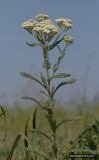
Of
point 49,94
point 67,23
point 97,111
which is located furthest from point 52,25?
point 97,111

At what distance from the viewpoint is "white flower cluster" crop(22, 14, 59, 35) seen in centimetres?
344

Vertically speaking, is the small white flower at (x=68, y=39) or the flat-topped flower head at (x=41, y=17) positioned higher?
the flat-topped flower head at (x=41, y=17)

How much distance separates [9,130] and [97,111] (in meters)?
1.72

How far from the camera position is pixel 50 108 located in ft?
11.7

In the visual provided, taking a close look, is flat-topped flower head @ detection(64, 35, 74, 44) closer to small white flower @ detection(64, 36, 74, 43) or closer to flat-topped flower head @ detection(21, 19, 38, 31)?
small white flower @ detection(64, 36, 74, 43)

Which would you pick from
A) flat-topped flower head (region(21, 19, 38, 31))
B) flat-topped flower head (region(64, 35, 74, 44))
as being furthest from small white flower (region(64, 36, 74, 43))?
flat-topped flower head (region(21, 19, 38, 31))

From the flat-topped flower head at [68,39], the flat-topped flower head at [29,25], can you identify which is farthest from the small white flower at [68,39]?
the flat-topped flower head at [29,25]

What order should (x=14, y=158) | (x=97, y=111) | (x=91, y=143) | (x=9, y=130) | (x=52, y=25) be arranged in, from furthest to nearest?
(x=97, y=111)
(x=9, y=130)
(x=14, y=158)
(x=91, y=143)
(x=52, y=25)

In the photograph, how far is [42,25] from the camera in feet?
11.3

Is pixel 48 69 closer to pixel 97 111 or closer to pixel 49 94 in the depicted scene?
pixel 49 94

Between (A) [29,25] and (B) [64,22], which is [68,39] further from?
(A) [29,25]

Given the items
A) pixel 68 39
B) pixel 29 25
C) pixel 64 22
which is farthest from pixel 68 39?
pixel 29 25

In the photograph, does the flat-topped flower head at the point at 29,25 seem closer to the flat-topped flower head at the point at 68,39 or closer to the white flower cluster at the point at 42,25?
the white flower cluster at the point at 42,25

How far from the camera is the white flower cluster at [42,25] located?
11.3 ft
